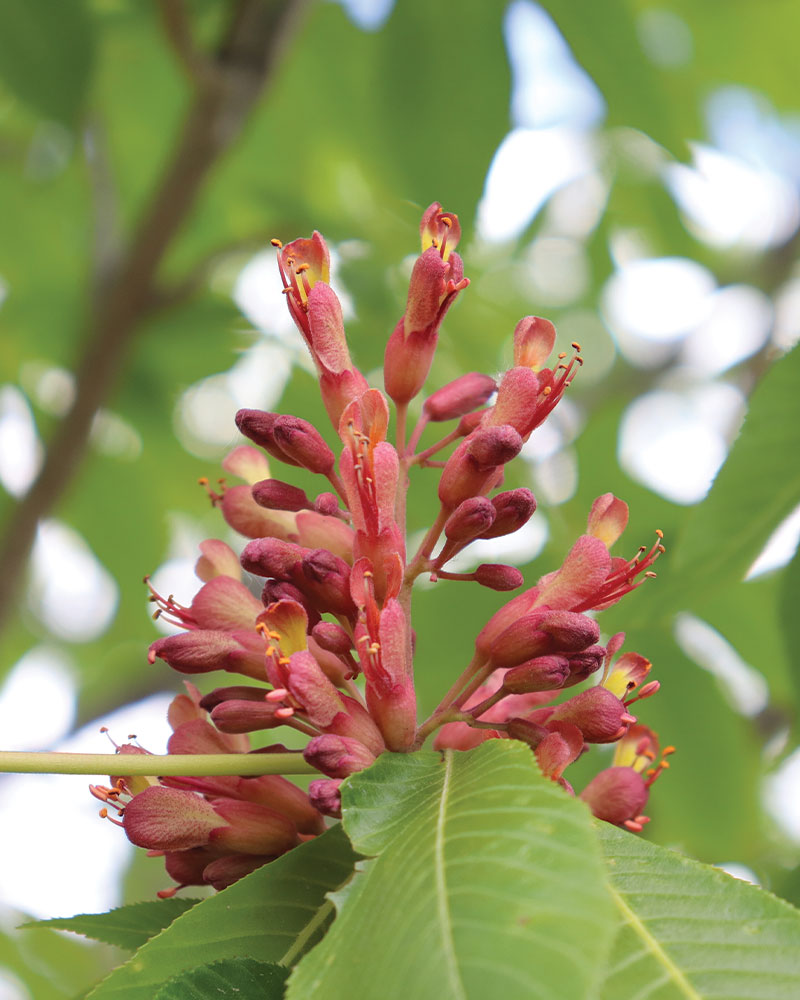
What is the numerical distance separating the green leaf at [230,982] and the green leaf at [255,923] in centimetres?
4

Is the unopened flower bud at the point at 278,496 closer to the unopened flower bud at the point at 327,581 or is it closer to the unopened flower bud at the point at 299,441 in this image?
the unopened flower bud at the point at 299,441

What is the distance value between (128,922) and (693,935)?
877 mm

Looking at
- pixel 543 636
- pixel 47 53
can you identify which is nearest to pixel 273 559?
pixel 543 636

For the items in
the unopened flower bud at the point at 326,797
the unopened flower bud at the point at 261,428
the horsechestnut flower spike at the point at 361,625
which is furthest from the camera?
the unopened flower bud at the point at 261,428

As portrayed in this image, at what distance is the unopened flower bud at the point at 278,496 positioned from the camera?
1757mm

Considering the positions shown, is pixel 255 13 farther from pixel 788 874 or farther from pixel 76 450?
pixel 788 874

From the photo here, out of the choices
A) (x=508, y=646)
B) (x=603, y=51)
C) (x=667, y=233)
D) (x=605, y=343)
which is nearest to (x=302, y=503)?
(x=508, y=646)

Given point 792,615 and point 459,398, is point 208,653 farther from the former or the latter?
point 792,615

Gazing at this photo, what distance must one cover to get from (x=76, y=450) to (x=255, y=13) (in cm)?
150

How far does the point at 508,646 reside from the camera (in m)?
1.64

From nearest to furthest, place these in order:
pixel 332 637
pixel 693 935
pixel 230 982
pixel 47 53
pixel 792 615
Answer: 1. pixel 693 935
2. pixel 230 982
3. pixel 332 637
4. pixel 792 615
5. pixel 47 53

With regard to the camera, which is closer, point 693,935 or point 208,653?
point 693,935

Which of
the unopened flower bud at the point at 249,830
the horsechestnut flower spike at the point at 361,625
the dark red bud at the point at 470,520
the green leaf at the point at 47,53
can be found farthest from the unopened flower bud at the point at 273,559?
the green leaf at the point at 47,53

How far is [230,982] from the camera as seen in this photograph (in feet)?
4.44
